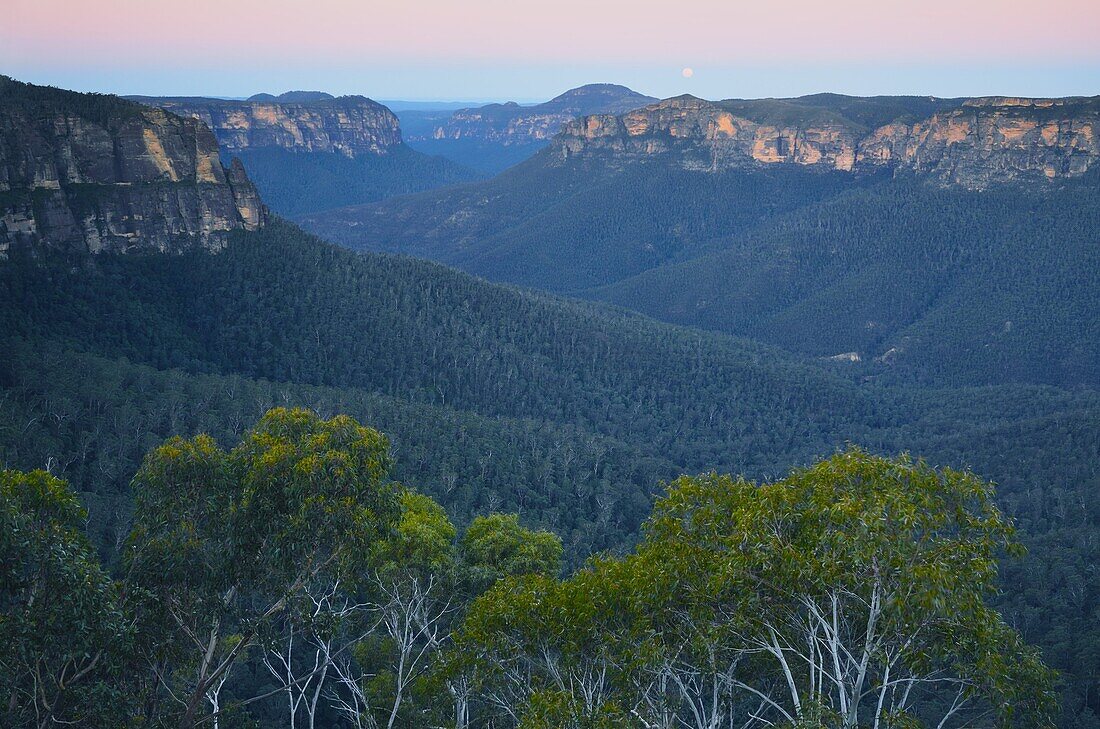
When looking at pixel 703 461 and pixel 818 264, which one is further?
pixel 818 264

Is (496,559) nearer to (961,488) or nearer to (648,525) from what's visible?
(648,525)

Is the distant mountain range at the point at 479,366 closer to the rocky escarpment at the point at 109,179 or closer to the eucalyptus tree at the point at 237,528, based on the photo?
the rocky escarpment at the point at 109,179

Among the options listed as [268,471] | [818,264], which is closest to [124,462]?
[268,471]

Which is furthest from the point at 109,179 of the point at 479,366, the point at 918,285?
the point at 918,285

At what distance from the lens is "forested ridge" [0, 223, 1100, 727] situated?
51750 millimetres

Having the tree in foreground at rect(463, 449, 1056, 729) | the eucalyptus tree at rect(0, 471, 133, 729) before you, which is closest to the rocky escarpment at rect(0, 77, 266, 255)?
the eucalyptus tree at rect(0, 471, 133, 729)

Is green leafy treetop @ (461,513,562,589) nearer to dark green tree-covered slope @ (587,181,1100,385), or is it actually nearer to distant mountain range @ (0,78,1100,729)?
distant mountain range @ (0,78,1100,729)

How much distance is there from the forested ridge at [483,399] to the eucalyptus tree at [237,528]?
2575 centimetres

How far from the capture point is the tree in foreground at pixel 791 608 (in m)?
14.5

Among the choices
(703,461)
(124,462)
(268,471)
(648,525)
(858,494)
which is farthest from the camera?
(703,461)

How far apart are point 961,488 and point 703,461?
70864 mm

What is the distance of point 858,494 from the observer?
50.8ft

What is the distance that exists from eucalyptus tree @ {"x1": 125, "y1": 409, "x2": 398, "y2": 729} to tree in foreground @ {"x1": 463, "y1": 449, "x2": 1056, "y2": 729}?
4.23m

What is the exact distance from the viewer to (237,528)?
1694 centimetres
